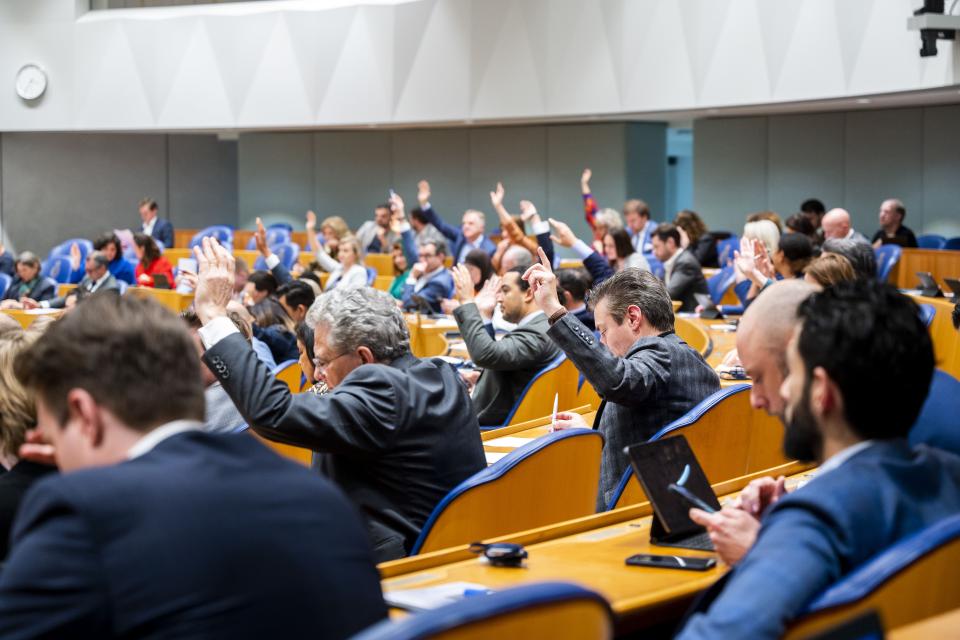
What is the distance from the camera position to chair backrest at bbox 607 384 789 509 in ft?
10.6

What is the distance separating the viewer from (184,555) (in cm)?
151

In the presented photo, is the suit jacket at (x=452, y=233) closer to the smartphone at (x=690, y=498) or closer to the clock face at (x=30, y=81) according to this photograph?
the clock face at (x=30, y=81)

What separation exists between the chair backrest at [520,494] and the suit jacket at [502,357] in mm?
1925

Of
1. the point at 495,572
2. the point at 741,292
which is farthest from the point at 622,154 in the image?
the point at 495,572

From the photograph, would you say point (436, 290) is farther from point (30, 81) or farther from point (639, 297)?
→ point (30, 81)

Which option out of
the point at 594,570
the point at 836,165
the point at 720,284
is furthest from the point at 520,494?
the point at 836,165

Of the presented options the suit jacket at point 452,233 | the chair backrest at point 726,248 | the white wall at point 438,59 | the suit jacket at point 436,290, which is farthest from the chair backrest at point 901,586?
the chair backrest at point 726,248

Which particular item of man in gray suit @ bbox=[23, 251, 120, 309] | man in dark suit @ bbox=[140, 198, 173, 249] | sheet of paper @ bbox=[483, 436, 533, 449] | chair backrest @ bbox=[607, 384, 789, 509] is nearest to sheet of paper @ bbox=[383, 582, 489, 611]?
chair backrest @ bbox=[607, 384, 789, 509]

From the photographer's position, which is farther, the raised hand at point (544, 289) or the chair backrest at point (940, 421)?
the raised hand at point (544, 289)

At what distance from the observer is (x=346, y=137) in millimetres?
18109

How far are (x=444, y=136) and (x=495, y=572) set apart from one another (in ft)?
49.5

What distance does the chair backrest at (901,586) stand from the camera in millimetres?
1604

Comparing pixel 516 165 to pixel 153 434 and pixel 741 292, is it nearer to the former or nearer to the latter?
pixel 741 292

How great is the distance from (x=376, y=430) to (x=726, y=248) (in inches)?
378
